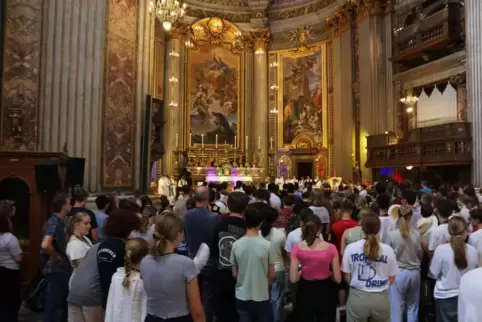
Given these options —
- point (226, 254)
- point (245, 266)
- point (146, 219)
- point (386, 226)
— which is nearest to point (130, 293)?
point (245, 266)

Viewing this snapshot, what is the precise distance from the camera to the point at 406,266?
5168 mm

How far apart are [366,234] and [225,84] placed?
2302cm

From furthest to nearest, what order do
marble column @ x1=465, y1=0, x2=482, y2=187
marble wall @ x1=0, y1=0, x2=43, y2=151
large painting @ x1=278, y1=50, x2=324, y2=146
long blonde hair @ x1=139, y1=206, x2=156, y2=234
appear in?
large painting @ x1=278, y1=50, x2=324, y2=146 < marble column @ x1=465, y1=0, x2=482, y2=187 < marble wall @ x1=0, y1=0, x2=43, y2=151 < long blonde hair @ x1=139, y1=206, x2=156, y2=234

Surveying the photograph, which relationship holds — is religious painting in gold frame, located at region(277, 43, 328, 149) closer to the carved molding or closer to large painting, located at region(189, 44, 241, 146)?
large painting, located at region(189, 44, 241, 146)

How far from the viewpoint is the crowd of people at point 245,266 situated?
3.11 m

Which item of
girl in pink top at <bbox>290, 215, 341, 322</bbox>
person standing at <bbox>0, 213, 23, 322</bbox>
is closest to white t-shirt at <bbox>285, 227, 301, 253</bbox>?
girl in pink top at <bbox>290, 215, 341, 322</bbox>

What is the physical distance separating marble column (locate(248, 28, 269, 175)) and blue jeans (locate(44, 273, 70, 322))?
21.0 meters

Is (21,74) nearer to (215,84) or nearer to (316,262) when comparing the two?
(316,262)

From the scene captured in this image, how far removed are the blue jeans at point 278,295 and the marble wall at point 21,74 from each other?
23.6 feet

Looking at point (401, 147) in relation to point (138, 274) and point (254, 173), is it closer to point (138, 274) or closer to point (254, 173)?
point (254, 173)

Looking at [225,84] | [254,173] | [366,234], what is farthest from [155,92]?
[366,234]

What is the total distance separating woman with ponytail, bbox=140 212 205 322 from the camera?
3021mm

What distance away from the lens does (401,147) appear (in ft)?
59.5

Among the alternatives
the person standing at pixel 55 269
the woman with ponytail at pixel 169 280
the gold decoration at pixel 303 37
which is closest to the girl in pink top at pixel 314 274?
the woman with ponytail at pixel 169 280
